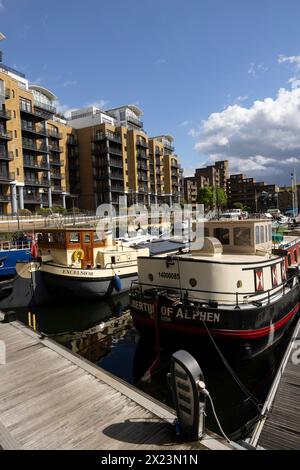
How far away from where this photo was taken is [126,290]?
66.8 feet

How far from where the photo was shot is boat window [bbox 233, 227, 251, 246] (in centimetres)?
1290

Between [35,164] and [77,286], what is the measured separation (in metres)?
44.5

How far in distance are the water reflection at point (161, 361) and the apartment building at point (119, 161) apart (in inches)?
2220

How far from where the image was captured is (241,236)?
513 inches

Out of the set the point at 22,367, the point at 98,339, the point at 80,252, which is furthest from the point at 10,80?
the point at 22,367

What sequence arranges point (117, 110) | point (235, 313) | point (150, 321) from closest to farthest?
1. point (235, 313)
2. point (150, 321)
3. point (117, 110)

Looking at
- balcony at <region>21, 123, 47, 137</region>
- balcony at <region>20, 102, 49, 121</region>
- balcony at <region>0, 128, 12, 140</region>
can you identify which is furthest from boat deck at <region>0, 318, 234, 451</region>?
balcony at <region>20, 102, 49, 121</region>

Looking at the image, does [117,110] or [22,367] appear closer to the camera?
[22,367]

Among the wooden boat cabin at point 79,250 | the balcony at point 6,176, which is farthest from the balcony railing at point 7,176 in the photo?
the wooden boat cabin at point 79,250

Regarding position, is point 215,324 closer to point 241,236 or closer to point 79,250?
point 241,236

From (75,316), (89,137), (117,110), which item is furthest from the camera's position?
(117,110)

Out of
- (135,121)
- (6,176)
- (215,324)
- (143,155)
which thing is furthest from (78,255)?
(135,121)
